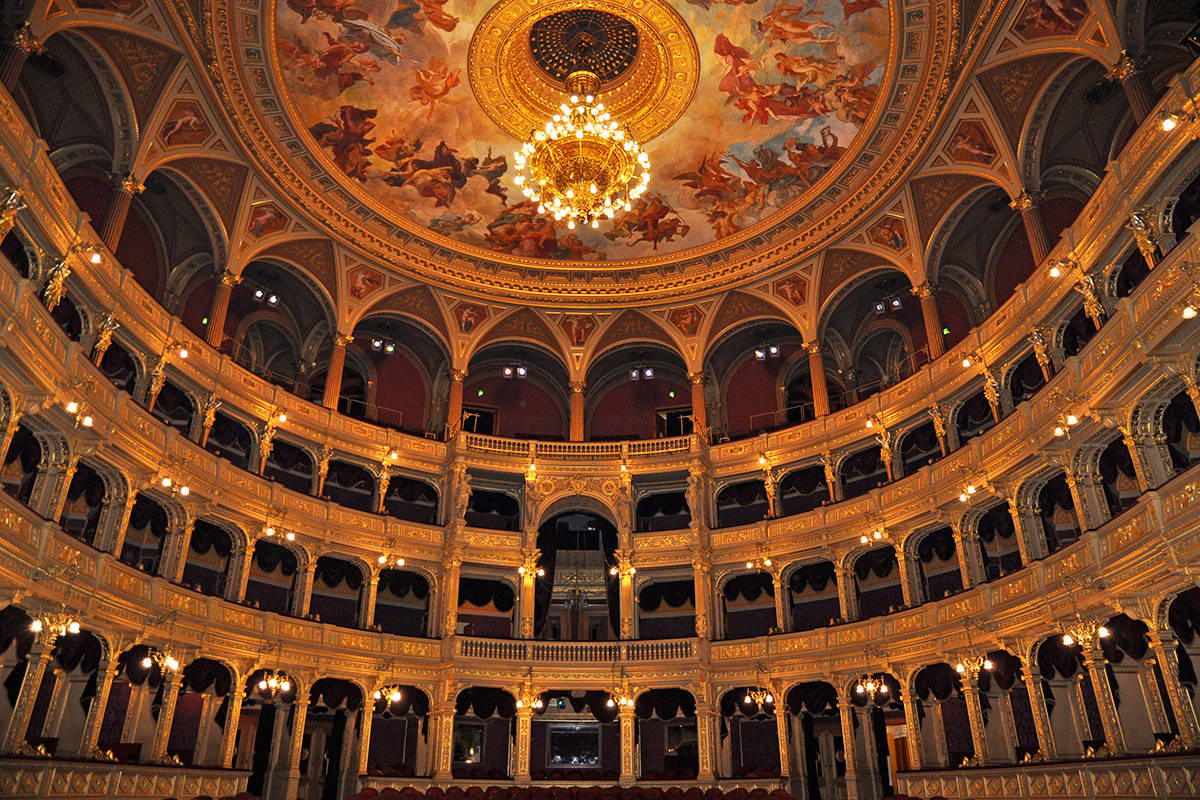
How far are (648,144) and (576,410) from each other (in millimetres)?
10583

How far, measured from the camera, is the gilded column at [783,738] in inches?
999

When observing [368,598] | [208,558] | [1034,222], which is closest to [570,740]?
[368,598]

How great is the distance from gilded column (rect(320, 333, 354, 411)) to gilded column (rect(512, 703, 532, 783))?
11.7m

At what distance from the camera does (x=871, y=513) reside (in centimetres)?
2578

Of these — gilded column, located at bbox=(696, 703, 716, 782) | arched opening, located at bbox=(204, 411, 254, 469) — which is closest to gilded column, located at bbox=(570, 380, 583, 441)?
gilded column, located at bbox=(696, 703, 716, 782)

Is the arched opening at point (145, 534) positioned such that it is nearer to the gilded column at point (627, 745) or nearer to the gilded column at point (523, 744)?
Result: the gilded column at point (523, 744)

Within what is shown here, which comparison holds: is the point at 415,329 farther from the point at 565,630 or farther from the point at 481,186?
the point at 565,630

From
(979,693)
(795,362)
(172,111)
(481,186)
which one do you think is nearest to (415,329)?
(481,186)

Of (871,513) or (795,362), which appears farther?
(795,362)

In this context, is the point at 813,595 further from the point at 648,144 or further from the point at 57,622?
the point at 57,622

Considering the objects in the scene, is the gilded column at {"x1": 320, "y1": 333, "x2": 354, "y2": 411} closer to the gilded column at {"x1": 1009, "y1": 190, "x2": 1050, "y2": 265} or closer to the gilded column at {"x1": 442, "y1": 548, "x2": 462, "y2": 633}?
the gilded column at {"x1": 442, "y1": 548, "x2": 462, "y2": 633}

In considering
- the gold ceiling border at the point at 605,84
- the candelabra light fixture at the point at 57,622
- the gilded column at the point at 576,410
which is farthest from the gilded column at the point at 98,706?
the gold ceiling border at the point at 605,84

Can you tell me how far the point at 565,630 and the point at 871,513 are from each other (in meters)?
13.2

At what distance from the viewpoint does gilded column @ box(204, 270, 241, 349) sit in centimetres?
2542
